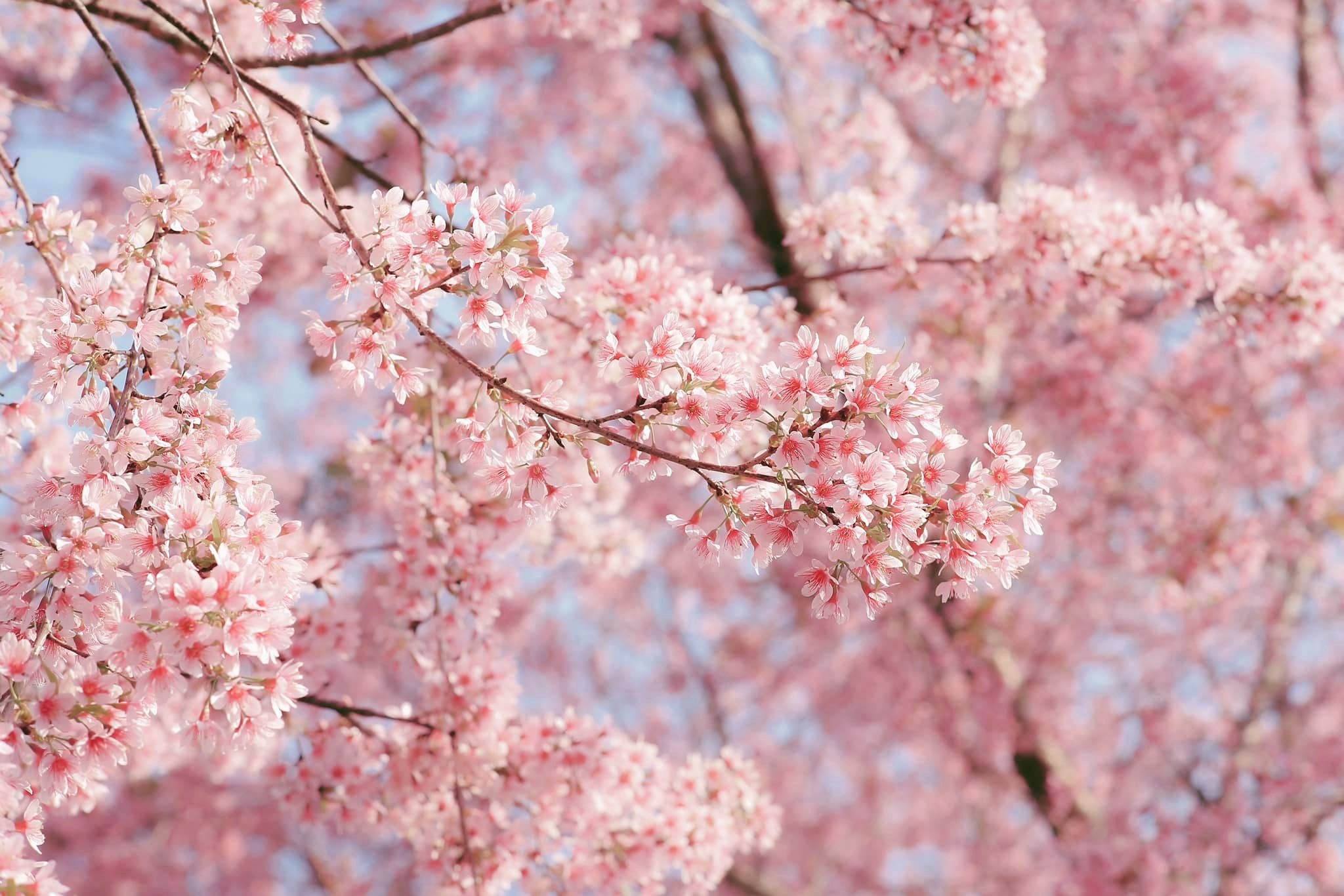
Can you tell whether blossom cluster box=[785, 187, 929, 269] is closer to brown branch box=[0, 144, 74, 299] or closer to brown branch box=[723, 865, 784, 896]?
brown branch box=[0, 144, 74, 299]

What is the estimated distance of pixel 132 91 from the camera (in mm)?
2488

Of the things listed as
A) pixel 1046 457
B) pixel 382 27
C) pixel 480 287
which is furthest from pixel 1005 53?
pixel 382 27

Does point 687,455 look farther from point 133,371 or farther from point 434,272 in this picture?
point 133,371

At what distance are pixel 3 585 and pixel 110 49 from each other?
1.38 metres

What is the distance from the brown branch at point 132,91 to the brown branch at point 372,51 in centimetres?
49

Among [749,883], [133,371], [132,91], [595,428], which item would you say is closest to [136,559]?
[133,371]

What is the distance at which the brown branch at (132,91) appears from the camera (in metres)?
2.41

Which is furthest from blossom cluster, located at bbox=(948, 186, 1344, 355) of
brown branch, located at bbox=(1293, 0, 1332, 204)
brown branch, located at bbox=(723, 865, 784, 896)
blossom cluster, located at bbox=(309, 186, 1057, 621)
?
brown branch, located at bbox=(723, 865, 784, 896)

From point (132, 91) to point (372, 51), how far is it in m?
0.80

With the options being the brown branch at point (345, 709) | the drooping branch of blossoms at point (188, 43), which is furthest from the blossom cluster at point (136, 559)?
the brown branch at point (345, 709)

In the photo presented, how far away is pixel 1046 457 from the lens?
2.11 m

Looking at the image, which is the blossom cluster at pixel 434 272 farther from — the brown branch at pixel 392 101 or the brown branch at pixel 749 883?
the brown branch at pixel 749 883

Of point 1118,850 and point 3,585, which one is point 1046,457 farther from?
point 1118,850

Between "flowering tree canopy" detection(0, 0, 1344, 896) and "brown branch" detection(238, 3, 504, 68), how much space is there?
5cm
